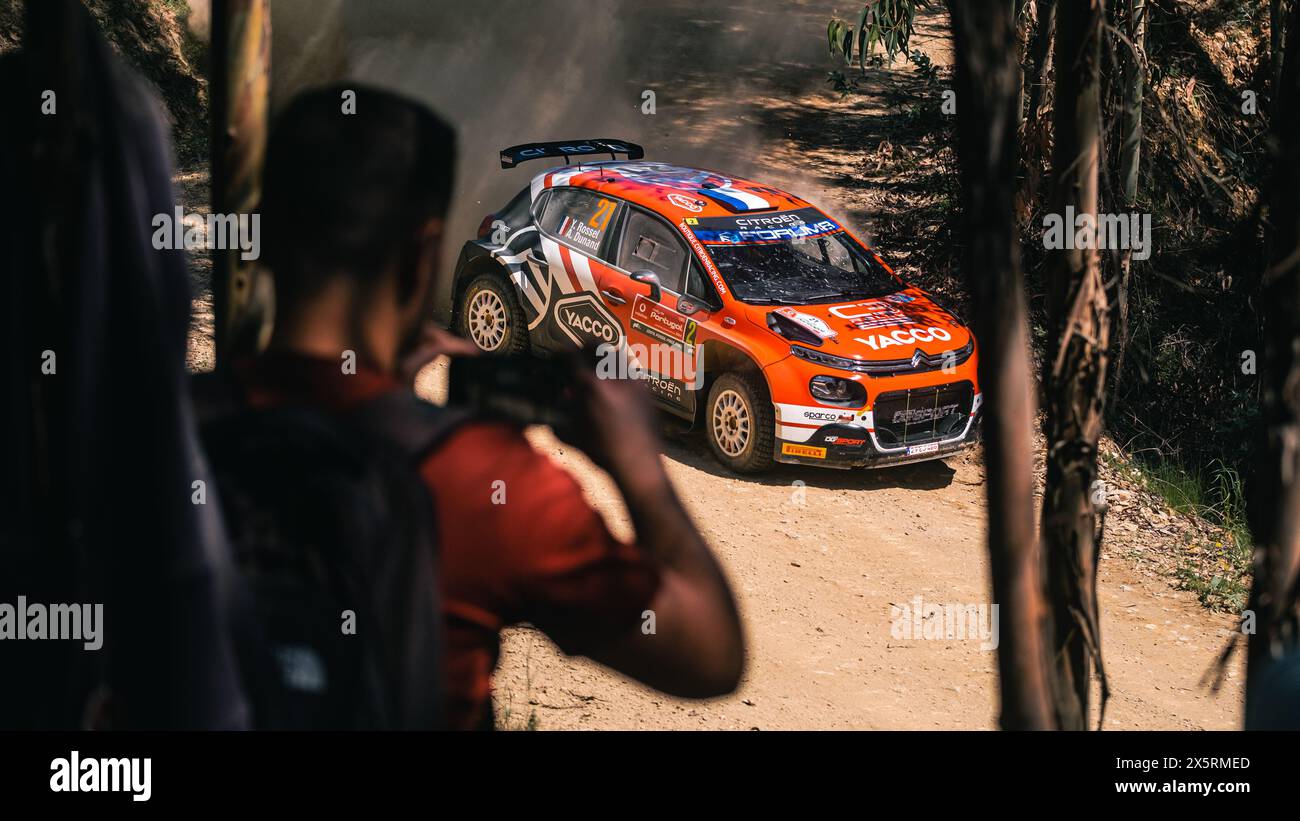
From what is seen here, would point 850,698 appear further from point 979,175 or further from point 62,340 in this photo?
point 62,340

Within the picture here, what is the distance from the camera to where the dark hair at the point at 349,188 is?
236 centimetres

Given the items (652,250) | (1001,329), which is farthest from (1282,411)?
(652,250)

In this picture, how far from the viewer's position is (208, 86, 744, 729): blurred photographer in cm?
224

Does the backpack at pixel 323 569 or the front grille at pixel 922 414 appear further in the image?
the front grille at pixel 922 414

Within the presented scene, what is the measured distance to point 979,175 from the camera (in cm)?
307

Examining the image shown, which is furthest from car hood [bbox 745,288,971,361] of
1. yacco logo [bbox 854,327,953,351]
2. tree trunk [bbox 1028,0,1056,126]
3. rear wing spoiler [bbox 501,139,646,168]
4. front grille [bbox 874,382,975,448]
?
tree trunk [bbox 1028,0,1056,126]

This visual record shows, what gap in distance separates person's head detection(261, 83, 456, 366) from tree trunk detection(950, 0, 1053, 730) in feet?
4.25

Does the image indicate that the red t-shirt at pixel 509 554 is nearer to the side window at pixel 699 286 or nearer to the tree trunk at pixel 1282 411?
the tree trunk at pixel 1282 411

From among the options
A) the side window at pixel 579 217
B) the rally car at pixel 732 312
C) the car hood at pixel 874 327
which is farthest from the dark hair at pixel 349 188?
the side window at pixel 579 217

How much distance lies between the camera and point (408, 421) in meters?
2.30

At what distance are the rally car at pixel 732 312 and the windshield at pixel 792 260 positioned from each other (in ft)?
0.06

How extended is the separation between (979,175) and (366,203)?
1.45 m

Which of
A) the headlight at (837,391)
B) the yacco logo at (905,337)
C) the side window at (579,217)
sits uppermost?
the side window at (579,217)
